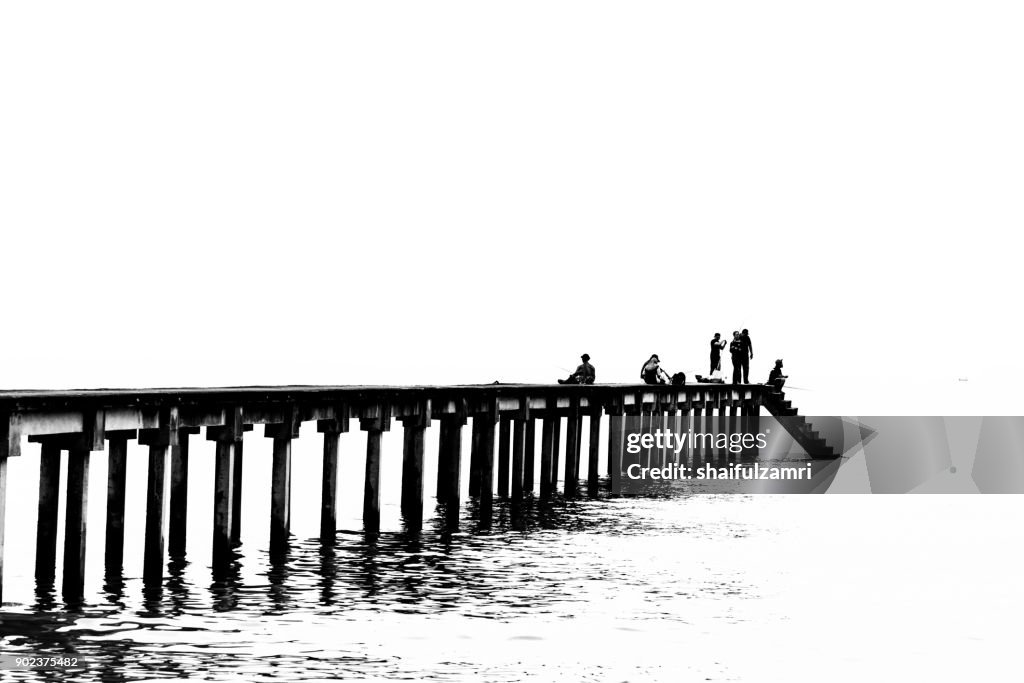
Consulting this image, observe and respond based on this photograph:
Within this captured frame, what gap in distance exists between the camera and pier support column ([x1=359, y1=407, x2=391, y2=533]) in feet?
77.9

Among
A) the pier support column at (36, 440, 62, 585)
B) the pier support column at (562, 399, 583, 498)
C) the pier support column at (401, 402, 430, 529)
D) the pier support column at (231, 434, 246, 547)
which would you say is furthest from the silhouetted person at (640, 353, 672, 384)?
the pier support column at (36, 440, 62, 585)

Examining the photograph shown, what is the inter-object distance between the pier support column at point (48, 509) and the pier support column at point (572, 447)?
54.0ft

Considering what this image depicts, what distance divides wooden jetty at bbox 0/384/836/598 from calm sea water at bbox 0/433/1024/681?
0.58m

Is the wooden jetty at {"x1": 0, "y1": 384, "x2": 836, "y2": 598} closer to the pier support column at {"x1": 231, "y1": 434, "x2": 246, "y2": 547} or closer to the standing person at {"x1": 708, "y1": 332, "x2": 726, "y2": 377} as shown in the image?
the pier support column at {"x1": 231, "y1": 434, "x2": 246, "y2": 547}

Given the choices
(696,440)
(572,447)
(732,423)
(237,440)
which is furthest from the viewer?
(732,423)

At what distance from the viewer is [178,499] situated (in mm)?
20938

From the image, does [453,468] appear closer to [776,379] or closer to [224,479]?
[224,479]

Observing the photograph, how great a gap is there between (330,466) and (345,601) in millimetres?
5328

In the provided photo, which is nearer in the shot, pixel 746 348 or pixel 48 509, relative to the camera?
pixel 48 509

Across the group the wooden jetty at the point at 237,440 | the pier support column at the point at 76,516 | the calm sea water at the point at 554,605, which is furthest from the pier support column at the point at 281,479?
the pier support column at the point at 76,516

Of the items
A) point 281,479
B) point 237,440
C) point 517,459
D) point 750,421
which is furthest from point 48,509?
point 750,421

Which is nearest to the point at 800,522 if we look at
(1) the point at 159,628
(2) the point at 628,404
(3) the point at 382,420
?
(2) the point at 628,404

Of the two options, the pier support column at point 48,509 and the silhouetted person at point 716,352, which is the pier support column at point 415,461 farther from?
the silhouetted person at point 716,352

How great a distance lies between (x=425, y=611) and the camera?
17281 mm
